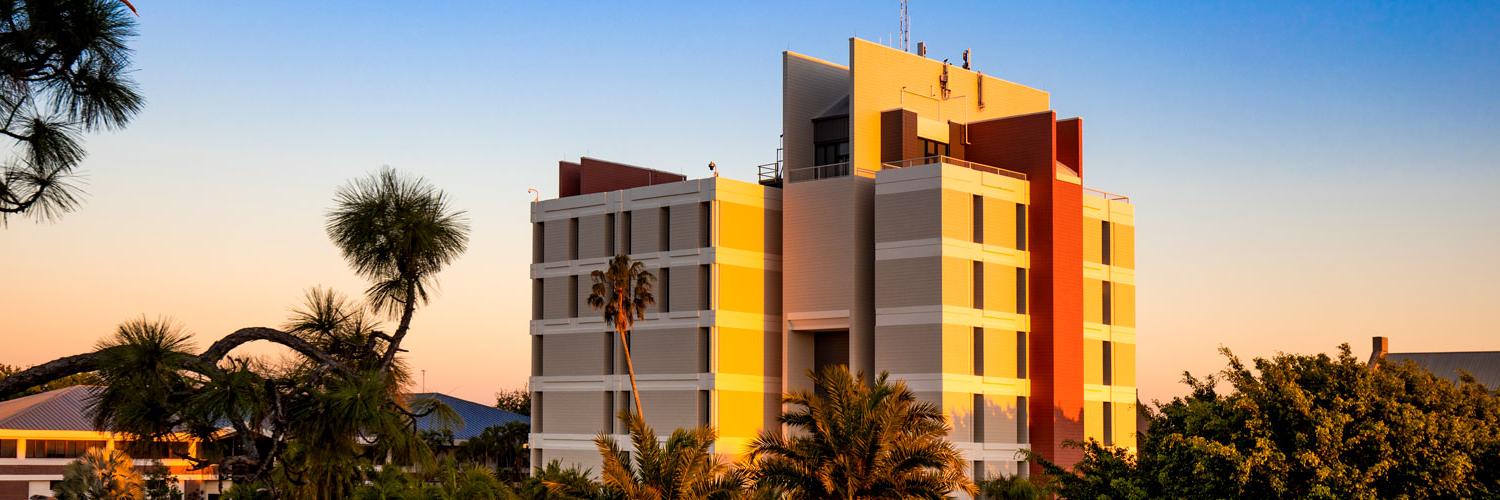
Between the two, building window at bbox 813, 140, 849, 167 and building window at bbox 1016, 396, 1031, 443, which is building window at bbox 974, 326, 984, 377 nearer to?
building window at bbox 1016, 396, 1031, 443

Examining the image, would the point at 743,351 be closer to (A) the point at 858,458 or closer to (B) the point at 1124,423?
(B) the point at 1124,423

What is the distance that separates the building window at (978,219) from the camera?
241 ft

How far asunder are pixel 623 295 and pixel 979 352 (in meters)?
16.8

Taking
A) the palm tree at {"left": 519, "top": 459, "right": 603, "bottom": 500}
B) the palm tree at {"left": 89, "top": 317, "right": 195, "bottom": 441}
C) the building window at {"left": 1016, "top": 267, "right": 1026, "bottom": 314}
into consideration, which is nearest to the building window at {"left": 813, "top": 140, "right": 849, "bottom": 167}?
the building window at {"left": 1016, "top": 267, "right": 1026, "bottom": 314}

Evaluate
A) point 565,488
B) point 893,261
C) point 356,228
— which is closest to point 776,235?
point 893,261

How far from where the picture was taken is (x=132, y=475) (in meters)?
47.1

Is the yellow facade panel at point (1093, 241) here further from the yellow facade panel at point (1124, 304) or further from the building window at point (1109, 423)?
the building window at point (1109, 423)

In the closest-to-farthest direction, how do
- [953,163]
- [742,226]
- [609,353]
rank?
1. [742,226]
2. [953,163]
3. [609,353]

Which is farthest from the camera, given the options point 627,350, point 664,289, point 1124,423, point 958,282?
point 1124,423

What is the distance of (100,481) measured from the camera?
132 feet

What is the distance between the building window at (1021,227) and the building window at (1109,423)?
423 inches

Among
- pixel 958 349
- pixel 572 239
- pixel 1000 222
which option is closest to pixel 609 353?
pixel 572 239

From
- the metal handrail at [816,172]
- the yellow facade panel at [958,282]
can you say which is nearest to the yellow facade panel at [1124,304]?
the yellow facade panel at [958,282]

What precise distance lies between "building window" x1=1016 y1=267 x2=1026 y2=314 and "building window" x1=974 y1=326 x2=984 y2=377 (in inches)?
126
